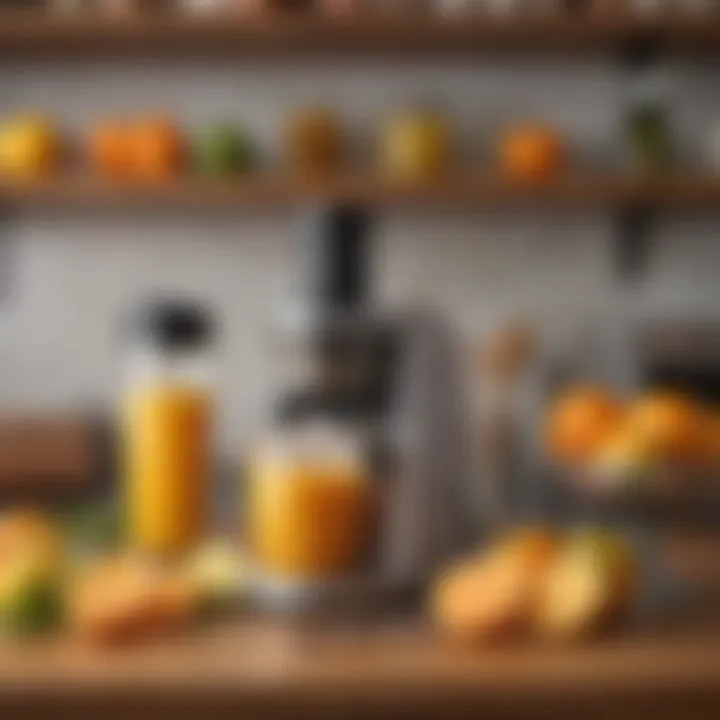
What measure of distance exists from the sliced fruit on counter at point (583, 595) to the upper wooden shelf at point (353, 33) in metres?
1.25

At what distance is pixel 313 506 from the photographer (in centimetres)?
117

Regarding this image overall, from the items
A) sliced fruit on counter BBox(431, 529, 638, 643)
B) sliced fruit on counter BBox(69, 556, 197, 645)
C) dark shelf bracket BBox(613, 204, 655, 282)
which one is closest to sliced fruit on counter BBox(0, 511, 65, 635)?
sliced fruit on counter BBox(69, 556, 197, 645)

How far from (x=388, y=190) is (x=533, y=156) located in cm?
24

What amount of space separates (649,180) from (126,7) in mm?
851

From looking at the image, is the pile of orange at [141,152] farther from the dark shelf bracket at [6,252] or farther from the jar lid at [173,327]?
the jar lid at [173,327]

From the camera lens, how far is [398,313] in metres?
1.28

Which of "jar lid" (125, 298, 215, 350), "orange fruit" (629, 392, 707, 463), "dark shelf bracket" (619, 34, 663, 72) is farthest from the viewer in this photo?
"dark shelf bracket" (619, 34, 663, 72)

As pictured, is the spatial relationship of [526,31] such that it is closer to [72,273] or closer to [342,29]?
[342,29]

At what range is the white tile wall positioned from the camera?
7.92 ft

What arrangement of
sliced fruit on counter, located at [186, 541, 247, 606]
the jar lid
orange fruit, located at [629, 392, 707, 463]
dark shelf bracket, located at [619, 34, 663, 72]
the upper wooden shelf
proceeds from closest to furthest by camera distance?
sliced fruit on counter, located at [186, 541, 247, 606] < the jar lid < orange fruit, located at [629, 392, 707, 463] < the upper wooden shelf < dark shelf bracket, located at [619, 34, 663, 72]

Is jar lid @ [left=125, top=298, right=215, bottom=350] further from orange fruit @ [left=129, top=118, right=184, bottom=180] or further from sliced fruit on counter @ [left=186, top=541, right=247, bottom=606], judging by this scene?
orange fruit @ [left=129, top=118, right=184, bottom=180]

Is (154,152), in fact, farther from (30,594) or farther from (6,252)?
(30,594)

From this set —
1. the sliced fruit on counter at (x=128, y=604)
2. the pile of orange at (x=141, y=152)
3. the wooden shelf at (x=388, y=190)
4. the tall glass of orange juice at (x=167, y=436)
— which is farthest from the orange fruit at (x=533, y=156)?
the sliced fruit on counter at (x=128, y=604)

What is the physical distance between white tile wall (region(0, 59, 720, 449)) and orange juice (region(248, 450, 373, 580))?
122 centimetres
